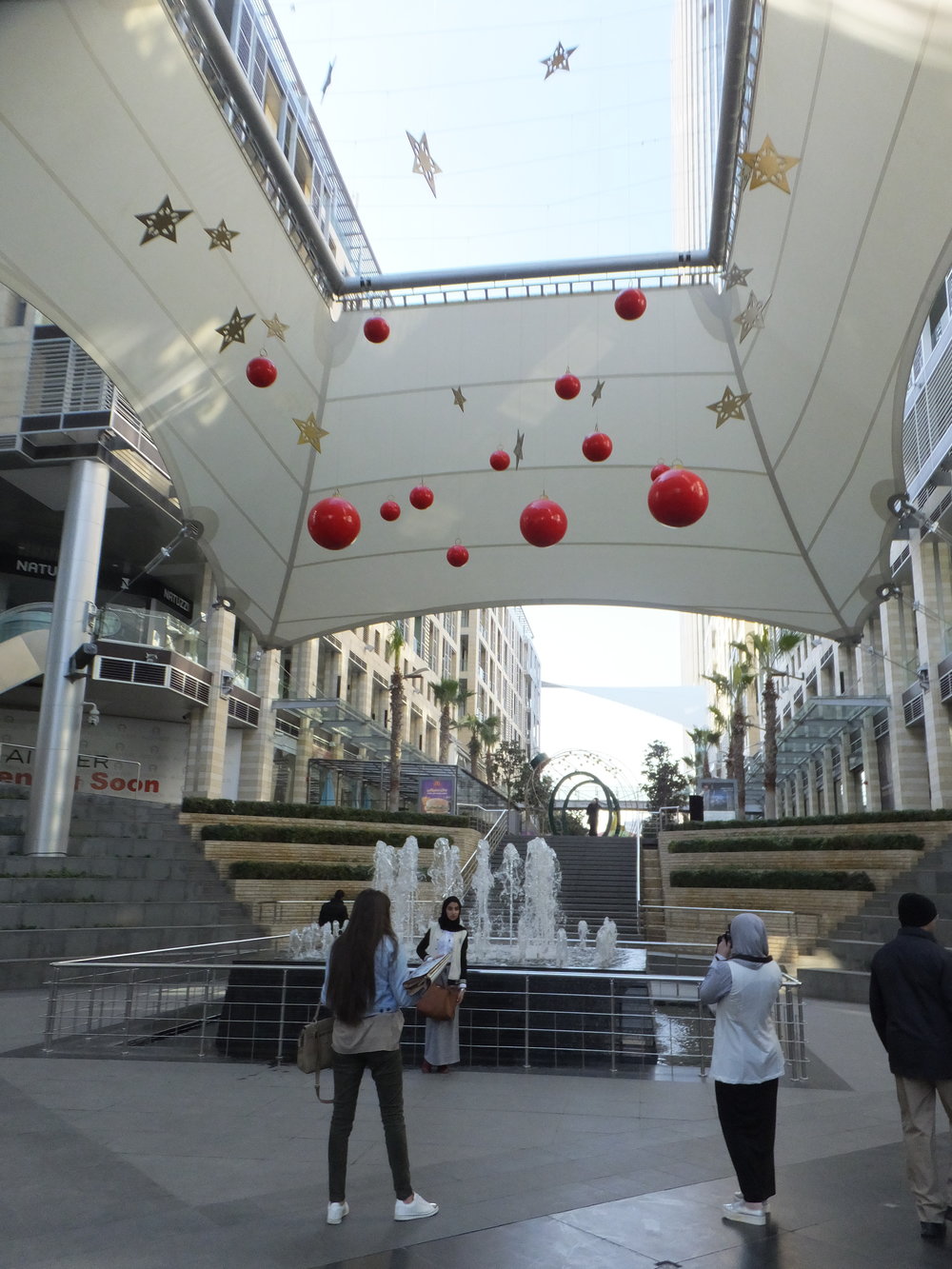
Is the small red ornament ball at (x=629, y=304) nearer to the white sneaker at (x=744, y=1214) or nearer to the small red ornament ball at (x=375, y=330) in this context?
the small red ornament ball at (x=375, y=330)

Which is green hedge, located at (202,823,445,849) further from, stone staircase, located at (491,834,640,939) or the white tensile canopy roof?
the white tensile canopy roof

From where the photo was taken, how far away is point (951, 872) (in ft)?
60.1

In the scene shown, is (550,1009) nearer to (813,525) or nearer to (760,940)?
(760,940)

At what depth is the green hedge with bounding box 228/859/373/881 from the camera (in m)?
21.5

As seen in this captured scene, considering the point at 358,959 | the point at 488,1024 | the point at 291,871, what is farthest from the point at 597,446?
the point at 291,871

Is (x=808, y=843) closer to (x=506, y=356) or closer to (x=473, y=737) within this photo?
(x=506, y=356)

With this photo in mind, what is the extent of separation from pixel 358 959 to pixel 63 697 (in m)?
17.1

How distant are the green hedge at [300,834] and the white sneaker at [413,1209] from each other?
19.0 m

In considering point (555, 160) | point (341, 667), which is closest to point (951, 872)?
point (555, 160)

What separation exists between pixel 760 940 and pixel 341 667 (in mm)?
38583

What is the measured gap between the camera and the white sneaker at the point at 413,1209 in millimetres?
4555

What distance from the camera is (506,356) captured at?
1585 centimetres

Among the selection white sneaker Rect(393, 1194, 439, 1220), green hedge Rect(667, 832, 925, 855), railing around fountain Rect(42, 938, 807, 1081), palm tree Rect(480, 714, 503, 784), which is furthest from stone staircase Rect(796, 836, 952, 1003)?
palm tree Rect(480, 714, 503, 784)

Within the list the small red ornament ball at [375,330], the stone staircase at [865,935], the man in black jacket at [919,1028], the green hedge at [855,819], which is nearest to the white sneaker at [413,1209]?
the man in black jacket at [919,1028]
